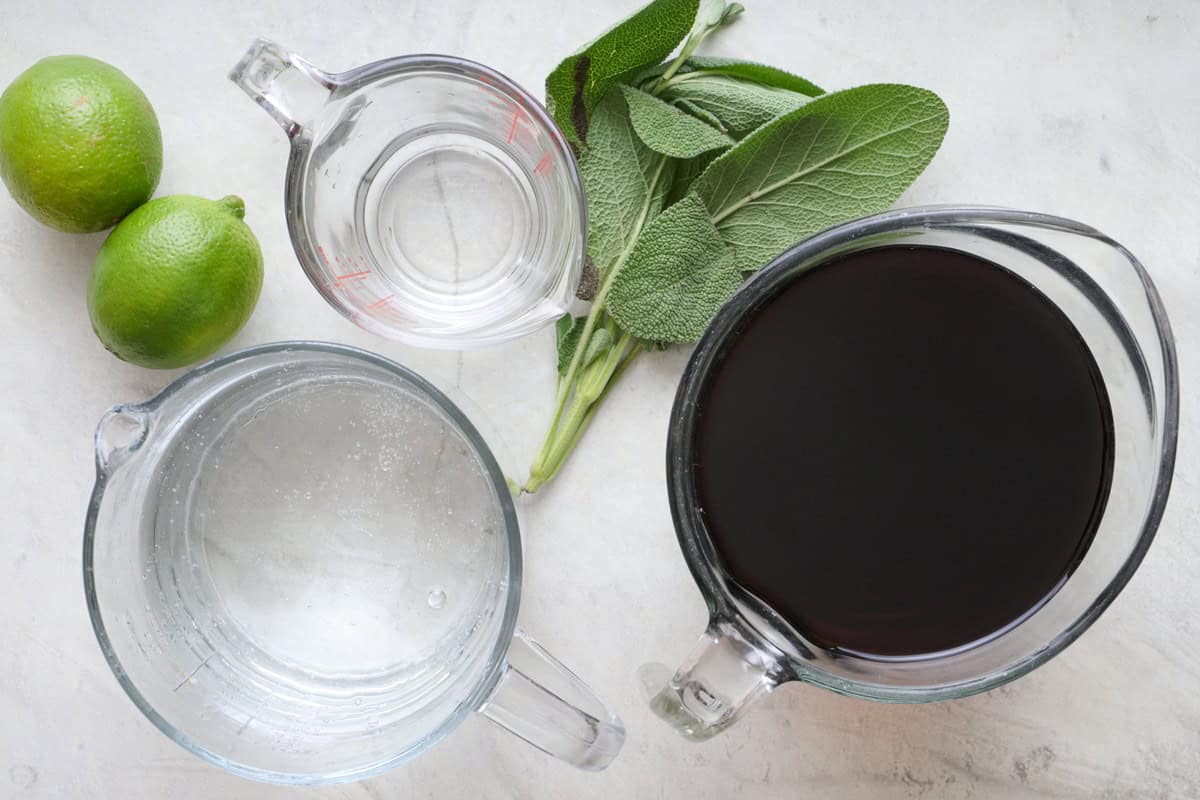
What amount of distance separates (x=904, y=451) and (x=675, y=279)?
235mm

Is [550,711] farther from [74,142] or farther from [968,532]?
[74,142]

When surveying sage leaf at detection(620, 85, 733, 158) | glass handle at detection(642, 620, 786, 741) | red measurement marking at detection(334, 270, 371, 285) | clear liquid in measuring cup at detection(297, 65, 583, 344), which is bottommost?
glass handle at detection(642, 620, 786, 741)

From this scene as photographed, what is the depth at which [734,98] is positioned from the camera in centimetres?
83

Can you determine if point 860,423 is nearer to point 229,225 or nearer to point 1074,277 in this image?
point 1074,277

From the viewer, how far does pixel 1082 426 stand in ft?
Result: 2.40

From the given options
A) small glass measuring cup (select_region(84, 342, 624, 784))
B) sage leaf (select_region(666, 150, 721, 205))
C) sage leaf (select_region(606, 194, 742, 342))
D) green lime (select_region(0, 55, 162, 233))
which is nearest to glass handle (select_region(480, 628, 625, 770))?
small glass measuring cup (select_region(84, 342, 624, 784))

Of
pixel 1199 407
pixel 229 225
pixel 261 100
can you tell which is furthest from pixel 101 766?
pixel 1199 407

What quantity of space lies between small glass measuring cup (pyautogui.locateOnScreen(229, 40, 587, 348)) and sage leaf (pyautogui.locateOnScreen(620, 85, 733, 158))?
7 centimetres

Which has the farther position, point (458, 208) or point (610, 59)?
point (458, 208)

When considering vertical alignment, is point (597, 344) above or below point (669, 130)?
below

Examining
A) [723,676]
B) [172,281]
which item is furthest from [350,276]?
[723,676]

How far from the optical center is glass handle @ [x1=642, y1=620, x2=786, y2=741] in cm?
71

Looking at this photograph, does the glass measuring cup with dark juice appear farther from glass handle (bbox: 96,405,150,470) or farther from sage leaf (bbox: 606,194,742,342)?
glass handle (bbox: 96,405,150,470)

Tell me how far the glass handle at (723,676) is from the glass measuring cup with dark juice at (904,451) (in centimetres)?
6
